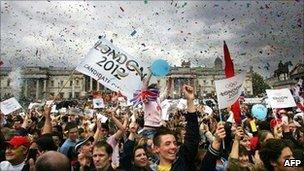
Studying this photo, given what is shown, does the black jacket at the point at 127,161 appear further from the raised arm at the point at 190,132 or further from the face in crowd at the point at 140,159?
the raised arm at the point at 190,132

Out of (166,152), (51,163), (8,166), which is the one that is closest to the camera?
(51,163)

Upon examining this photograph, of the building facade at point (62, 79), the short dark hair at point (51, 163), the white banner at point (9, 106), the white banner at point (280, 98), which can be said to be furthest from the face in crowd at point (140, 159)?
the building facade at point (62, 79)

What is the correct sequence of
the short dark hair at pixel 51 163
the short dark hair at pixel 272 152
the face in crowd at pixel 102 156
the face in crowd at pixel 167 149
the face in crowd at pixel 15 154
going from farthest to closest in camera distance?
the face in crowd at pixel 15 154, the face in crowd at pixel 102 156, the face in crowd at pixel 167 149, the short dark hair at pixel 272 152, the short dark hair at pixel 51 163

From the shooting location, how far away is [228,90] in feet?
17.3

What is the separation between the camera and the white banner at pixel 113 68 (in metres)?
9.12

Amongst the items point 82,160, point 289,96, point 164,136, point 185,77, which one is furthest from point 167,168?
point 185,77

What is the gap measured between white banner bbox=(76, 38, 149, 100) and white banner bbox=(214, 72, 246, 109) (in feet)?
12.7

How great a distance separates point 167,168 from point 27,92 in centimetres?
13862

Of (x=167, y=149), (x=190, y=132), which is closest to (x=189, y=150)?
(x=190, y=132)

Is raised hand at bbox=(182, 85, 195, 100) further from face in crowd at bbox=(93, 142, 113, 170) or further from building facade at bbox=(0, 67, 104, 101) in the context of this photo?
building facade at bbox=(0, 67, 104, 101)

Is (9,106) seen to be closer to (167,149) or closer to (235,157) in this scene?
(167,149)

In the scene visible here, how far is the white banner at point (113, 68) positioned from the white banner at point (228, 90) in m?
3.87

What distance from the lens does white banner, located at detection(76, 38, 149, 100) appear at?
9.12 m

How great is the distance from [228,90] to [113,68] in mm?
4471
